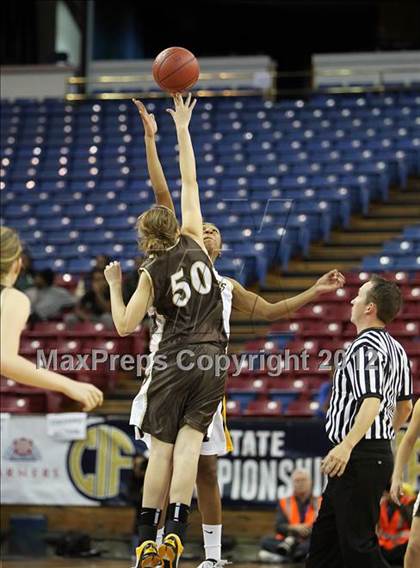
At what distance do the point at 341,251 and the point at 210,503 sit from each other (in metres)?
9.87

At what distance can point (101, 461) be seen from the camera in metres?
11.0

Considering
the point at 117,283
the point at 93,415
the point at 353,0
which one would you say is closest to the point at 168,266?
the point at 117,283

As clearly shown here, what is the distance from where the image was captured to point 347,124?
1922cm

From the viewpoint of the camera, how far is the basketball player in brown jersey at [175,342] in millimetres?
5688

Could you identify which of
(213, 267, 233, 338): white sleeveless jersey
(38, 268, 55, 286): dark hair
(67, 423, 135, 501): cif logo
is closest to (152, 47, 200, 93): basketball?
(213, 267, 233, 338): white sleeveless jersey

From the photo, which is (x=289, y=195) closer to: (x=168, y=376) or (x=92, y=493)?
(x=92, y=493)

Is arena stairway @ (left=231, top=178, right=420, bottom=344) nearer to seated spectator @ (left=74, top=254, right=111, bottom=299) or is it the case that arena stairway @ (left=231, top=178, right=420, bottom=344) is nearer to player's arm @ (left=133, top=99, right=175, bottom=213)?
seated spectator @ (left=74, top=254, right=111, bottom=299)

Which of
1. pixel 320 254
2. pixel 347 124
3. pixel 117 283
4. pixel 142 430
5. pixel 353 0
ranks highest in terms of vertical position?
pixel 353 0

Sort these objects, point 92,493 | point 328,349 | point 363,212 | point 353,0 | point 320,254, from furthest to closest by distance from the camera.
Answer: point 353,0, point 363,212, point 320,254, point 328,349, point 92,493

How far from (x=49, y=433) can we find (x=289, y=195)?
22.1 ft

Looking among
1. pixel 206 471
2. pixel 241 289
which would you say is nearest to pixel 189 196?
pixel 241 289

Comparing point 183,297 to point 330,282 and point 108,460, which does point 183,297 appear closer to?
point 330,282

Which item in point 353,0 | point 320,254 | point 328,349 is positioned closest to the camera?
point 328,349

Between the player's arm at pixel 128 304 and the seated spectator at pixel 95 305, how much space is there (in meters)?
7.54
